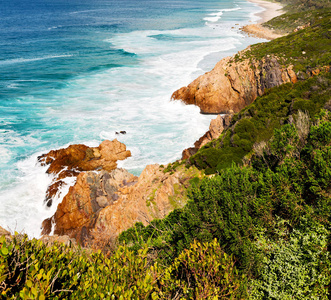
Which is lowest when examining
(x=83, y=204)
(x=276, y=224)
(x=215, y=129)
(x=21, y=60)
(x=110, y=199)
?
(x=83, y=204)

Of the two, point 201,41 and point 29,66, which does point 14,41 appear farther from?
point 201,41

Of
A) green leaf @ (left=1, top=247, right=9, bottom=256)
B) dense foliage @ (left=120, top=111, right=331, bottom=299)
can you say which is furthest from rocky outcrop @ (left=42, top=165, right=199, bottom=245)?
green leaf @ (left=1, top=247, right=9, bottom=256)

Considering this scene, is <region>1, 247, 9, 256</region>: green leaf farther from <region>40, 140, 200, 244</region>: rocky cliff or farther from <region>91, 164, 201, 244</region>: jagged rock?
<region>91, 164, 201, 244</region>: jagged rock

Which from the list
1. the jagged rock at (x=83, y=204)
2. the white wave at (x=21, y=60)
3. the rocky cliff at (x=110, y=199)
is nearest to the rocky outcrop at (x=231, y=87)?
the rocky cliff at (x=110, y=199)

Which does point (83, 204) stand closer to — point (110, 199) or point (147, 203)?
point (110, 199)

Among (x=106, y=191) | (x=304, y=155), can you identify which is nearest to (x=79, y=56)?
(x=106, y=191)

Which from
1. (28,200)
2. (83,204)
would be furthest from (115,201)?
(28,200)
